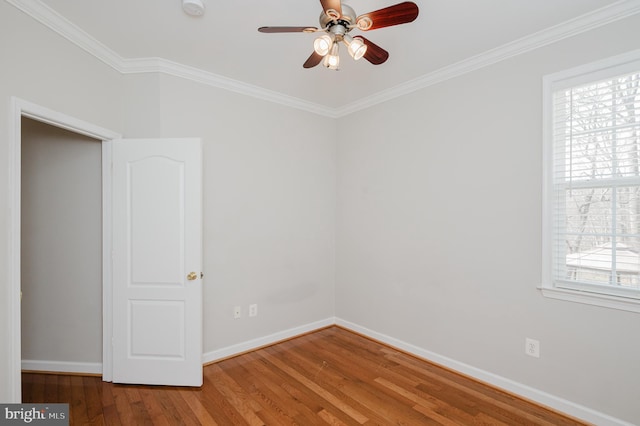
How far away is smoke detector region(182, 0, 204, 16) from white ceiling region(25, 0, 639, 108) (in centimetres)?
4

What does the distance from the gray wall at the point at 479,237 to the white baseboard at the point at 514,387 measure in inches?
1.7

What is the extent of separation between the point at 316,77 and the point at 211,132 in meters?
1.17

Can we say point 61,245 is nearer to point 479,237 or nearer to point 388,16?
point 388,16

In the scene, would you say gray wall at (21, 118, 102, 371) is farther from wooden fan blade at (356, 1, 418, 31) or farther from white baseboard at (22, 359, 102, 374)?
wooden fan blade at (356, 1, 418, 31)

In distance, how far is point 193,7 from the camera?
2057 mm

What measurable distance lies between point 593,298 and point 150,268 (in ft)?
10.9

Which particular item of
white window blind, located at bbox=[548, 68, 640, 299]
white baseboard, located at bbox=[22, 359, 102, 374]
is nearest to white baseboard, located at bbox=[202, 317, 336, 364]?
white baseboard, located at bbox=[22, 359, 102, 374]

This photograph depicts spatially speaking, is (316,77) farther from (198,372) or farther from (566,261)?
(198,372)

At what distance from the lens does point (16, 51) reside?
190 centimetres

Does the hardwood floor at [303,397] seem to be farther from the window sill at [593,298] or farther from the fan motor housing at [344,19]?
the fan motor housing at [344,19]

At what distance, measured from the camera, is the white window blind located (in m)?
2.09

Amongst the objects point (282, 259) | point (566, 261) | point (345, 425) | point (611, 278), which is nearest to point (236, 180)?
point (282, 259)

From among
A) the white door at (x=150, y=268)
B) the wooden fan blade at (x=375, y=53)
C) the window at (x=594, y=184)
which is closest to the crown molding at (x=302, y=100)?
the window at (x=594, y=184)

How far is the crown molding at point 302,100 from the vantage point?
2.07m
